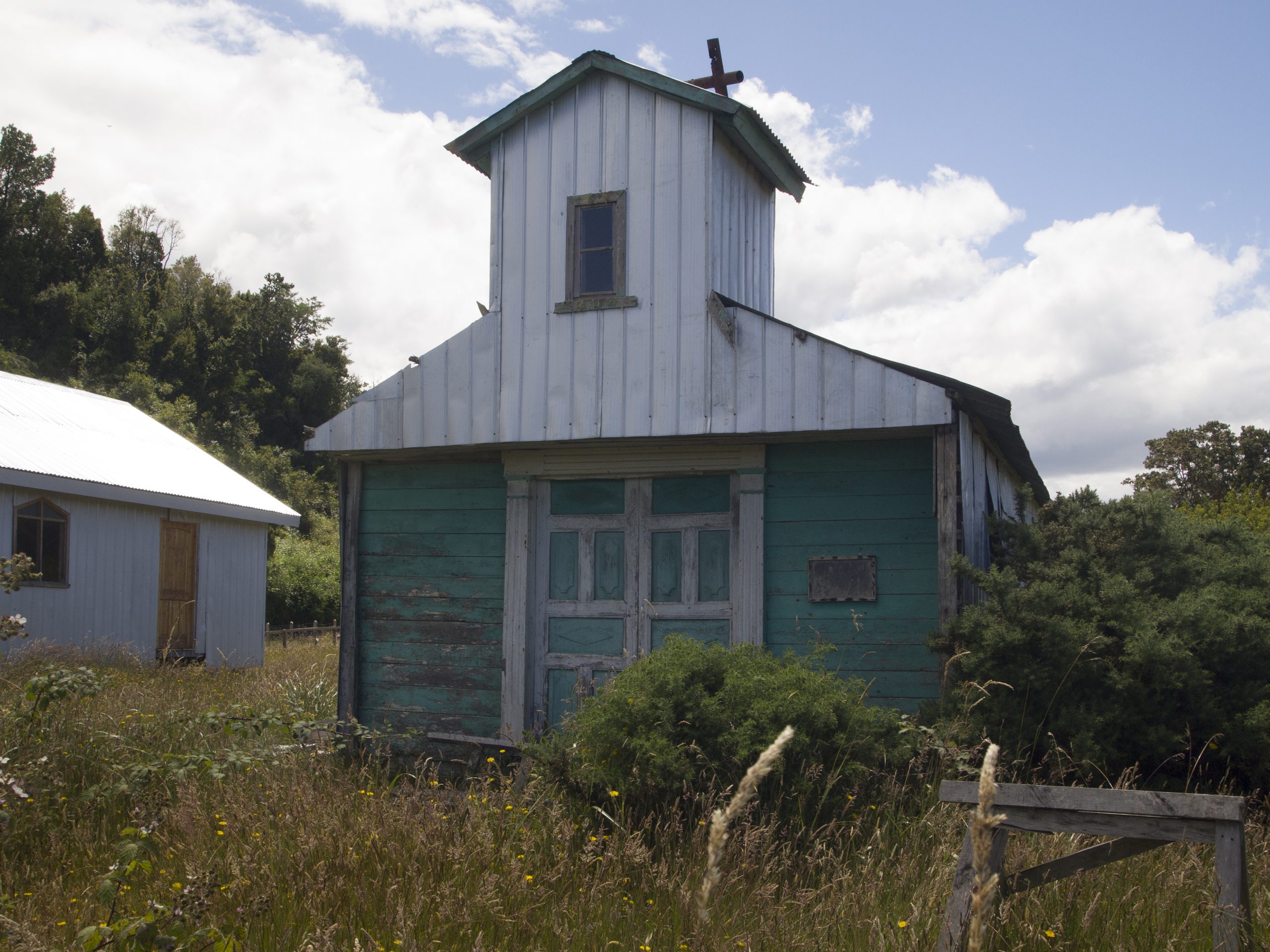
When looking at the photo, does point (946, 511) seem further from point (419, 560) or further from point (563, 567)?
point (419, 560)

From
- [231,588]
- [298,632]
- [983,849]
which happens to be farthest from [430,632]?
[298,632]

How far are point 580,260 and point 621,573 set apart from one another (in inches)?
101

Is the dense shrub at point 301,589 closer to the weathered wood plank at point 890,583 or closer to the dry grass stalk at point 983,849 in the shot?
the weathered wood plank at point 890,583

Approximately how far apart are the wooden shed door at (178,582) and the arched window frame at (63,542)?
184cm

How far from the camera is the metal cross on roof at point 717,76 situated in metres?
9.24

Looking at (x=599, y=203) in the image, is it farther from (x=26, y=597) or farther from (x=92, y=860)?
(x=26, y=597)

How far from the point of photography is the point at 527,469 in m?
8.56

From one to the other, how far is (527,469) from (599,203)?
2.27 meters

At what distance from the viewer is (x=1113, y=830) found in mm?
3424

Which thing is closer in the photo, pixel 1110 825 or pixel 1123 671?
pixel 1110 825

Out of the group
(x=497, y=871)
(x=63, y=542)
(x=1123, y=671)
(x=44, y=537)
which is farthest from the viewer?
(x=63, y=542)

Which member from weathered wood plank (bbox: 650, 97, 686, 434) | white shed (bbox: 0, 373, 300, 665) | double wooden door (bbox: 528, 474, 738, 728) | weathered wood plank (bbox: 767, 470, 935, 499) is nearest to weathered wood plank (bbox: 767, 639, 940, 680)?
double wooden door (bbox: 528, 474, 738, 728)

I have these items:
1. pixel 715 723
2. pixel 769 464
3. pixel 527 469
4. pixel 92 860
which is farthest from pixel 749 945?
pixel 527 469

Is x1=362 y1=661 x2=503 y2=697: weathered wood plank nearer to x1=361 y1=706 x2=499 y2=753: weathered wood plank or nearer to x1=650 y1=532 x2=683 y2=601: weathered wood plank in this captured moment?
x1=361 y1=706 x2=499 y2=753: weathered wood plank
